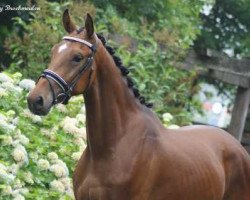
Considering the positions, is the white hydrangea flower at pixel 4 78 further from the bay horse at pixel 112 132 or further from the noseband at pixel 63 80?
the noseband at pixel 63 80

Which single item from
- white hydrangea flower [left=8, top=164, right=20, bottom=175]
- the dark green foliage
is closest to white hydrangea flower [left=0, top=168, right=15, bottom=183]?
white hydrangea flower [left=8, top=164, right=20, bottom=175]

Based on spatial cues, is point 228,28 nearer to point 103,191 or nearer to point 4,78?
point 4,78

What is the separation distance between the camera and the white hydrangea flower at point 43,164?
22.2 feet

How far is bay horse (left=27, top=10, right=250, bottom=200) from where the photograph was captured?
4.92 meters

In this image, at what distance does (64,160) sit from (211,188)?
1.91 meters

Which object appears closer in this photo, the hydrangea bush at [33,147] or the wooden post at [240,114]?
the hydrangea bush at [33,147]

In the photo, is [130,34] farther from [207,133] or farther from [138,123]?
[138,123]

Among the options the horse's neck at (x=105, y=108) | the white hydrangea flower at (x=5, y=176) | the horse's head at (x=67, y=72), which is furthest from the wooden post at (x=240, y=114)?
the horse's head at (x=67, y=72)

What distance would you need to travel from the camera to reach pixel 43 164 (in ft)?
22.2

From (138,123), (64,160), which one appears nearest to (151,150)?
(138,123)

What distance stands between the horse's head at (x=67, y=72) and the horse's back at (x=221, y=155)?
1.04 metres

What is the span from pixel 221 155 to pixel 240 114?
4.99 meters

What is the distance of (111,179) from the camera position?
5094 millimetres

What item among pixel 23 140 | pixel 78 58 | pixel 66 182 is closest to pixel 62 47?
pixel 78 58
